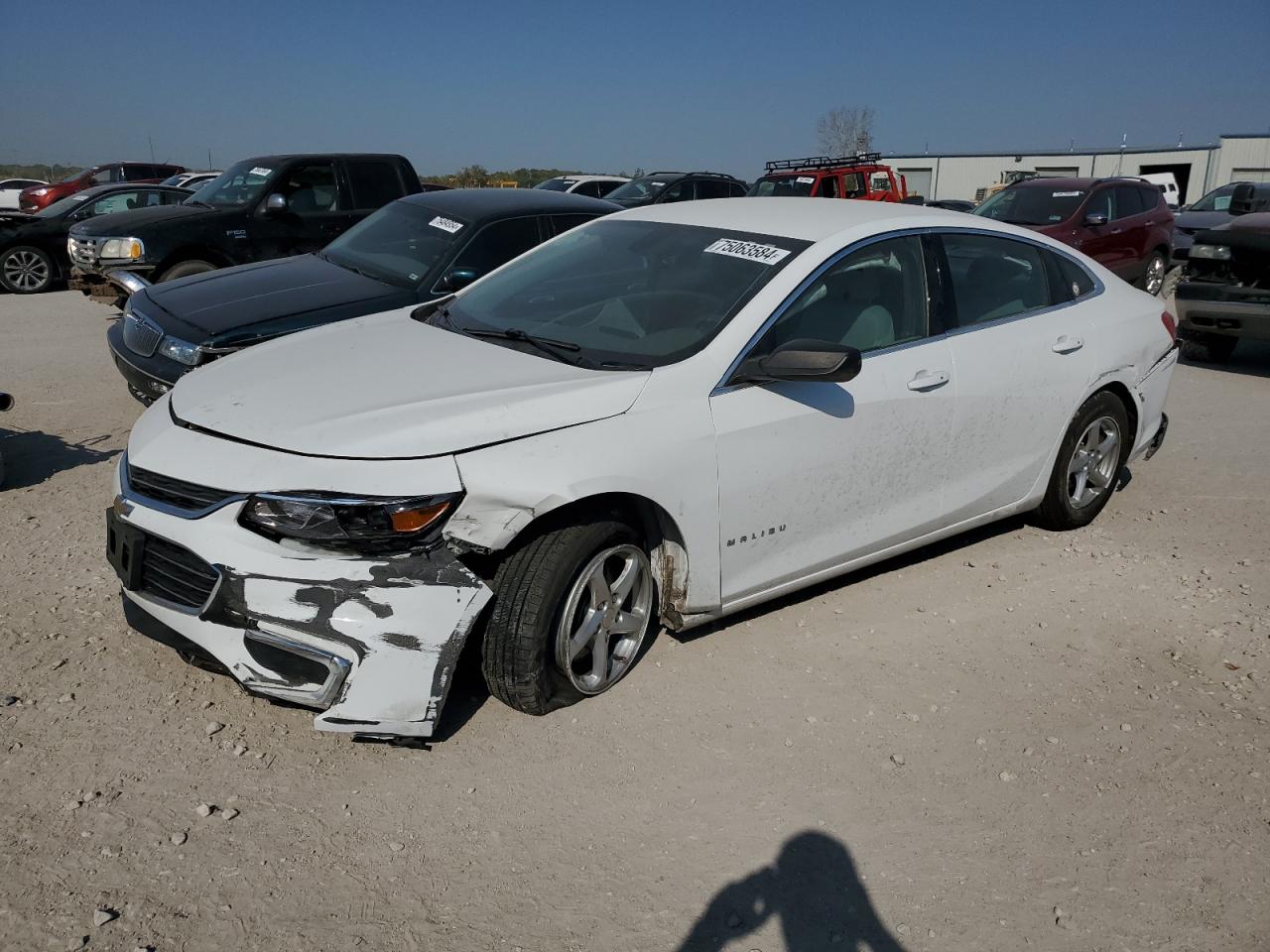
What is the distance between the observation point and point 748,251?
4.00 meters

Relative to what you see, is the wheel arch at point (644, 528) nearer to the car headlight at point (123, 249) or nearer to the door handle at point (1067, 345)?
the door handle at point (1067, 345)

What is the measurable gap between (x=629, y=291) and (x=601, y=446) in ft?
3.62

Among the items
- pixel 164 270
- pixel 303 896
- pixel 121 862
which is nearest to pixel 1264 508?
pixel 303 896

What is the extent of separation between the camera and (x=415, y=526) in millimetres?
2980

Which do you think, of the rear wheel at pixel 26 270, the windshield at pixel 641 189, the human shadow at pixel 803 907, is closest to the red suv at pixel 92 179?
the rear wheel at pixel 26 270

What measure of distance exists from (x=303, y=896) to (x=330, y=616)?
75 centimetres

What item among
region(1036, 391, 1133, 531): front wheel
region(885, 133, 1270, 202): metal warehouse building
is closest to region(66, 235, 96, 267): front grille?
region(1036, 391, 1133, 531): front wheel

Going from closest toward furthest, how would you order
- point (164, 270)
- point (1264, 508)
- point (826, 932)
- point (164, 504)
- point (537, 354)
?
point (826, 932) < point (164, 504) < point (537, 354) < point (1264, 508) < point (164, 270)

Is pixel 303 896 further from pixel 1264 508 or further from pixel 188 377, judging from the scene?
pixel 1264 508

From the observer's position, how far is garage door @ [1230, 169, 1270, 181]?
4462 cm

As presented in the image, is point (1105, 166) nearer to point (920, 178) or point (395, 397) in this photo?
point (920, 178)

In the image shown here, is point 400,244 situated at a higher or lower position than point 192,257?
higher

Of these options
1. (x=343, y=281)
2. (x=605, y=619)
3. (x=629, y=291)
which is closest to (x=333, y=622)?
(x=605, y=619)

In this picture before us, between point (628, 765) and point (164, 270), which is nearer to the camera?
point (628, 765)
